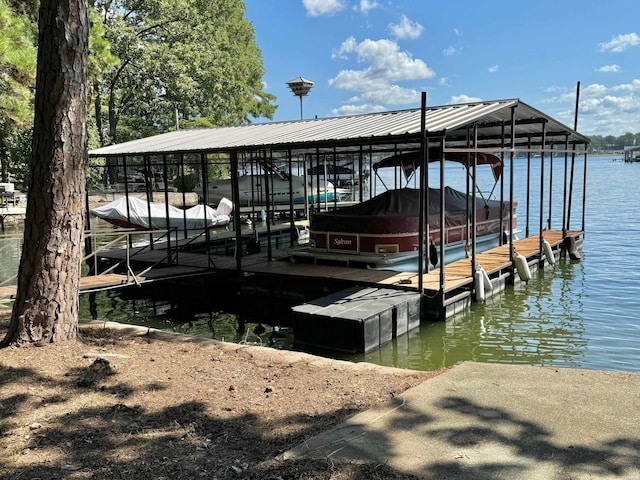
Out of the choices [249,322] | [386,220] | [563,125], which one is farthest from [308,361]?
[563,125]

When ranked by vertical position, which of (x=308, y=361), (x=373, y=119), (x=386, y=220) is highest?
(x=373, y=119)

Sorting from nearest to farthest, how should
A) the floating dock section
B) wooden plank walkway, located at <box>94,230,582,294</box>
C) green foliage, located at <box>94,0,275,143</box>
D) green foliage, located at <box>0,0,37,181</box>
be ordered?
the floating dock section, green foliage, located at <box>0,0,37,181</box>, wooden plank walkway, located at <box>94,230,582,294</box>, green foliage, located at <box>94,0,275,143</box>

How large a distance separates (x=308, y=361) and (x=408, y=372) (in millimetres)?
984

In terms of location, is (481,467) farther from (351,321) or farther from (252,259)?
(252,259)

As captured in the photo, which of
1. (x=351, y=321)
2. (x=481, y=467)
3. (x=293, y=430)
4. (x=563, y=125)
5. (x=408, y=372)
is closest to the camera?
(x=481, y=467)

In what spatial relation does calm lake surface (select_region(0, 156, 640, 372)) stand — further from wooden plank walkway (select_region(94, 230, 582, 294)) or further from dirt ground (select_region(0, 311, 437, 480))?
dirt ground (select_region(0, 311, 437, 480))

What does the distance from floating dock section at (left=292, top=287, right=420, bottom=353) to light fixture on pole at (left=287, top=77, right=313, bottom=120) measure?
10.7 metres

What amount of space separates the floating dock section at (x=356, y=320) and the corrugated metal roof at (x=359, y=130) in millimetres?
2484

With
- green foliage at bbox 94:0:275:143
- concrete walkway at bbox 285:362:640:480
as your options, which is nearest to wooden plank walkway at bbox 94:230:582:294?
concrete walkway at bbox 285:362:640:480

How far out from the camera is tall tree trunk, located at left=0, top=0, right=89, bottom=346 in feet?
16.6

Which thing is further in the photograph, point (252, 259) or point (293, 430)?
point (252, 259)

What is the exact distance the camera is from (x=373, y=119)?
436 inches

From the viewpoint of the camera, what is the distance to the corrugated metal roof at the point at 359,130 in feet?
29.4

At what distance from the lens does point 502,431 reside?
12.0ft
